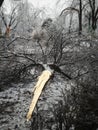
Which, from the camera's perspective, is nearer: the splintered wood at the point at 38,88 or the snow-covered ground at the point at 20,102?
the splintered wood at the point at 38,88

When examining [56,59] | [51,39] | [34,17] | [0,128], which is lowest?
[0,128]

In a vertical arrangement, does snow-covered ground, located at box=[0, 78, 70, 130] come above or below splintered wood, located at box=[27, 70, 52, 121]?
below

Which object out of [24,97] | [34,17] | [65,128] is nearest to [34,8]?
[34,17]

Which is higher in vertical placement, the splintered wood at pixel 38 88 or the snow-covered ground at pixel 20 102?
the splintered wood at pixel 38 88

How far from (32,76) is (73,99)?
3647mm

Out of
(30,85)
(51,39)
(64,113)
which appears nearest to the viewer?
(64,113)

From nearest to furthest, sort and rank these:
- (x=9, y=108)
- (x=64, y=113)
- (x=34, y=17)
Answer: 1. (x=64, y=113)
2. (x=9, y=108)
3. (x=34, y=17)

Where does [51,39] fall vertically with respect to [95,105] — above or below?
above

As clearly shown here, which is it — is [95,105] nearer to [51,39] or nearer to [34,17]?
[51,39]

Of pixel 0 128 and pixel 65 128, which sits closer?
pixel 65 128

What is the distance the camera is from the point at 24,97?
836cm

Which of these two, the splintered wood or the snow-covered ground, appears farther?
the snow-covered ground

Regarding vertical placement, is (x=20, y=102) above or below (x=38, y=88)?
below

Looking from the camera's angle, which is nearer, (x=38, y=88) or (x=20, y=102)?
(x=38, y=88)
